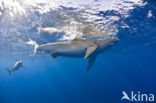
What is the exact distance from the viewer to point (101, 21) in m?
15.2

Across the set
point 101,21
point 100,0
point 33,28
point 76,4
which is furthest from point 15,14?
point 101,21

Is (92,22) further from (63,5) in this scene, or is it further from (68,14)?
(63,5)

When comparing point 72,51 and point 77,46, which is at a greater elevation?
point 77,46

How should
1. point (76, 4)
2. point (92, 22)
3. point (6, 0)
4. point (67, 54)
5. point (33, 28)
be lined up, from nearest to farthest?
1. point (67, 54)
2. point (6, 0)
3. point (76, 4)
4. point (92, 22)
5. point (33, 28)

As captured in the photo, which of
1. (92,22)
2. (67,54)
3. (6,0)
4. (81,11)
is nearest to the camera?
(67,54)

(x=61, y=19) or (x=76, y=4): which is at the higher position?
(x=76, y=4)

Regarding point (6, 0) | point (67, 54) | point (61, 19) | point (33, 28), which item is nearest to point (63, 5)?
point (61, 19)

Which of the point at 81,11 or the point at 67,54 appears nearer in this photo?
the point at 67,54

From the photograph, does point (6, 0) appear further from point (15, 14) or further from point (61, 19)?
point (61, 19)

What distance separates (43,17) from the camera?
12.9 meters

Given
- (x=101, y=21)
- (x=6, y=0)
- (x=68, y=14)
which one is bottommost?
(x=101, y=21)

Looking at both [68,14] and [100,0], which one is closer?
[100,0]

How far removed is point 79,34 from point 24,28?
7.05 m

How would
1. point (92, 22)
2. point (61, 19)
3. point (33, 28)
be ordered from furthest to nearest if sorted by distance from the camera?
point (33, 28) → point (92, 22) → point (61, 19)
